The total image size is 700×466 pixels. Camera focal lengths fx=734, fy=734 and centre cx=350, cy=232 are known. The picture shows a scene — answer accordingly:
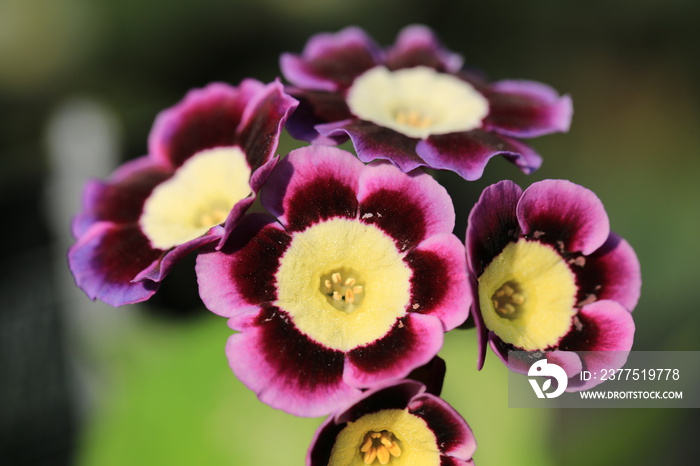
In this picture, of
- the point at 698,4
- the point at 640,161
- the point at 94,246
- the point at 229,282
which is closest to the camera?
the point at 229,282

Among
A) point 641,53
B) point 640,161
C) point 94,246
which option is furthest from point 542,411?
point 641,53

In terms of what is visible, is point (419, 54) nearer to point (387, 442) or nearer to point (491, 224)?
point (491, 224)

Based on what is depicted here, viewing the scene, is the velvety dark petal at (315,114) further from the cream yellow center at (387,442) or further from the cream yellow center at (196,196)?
the cream yellow center at (387,442)

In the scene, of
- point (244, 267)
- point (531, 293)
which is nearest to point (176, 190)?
point (244, 267)

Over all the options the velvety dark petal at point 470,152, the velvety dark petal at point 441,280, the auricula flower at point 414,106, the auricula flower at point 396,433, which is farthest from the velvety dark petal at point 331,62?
the auricula flower at point 396,433

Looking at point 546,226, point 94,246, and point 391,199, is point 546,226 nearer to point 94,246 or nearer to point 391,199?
point 391,199

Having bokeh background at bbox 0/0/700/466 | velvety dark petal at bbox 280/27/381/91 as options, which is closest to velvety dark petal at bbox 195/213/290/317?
velvety dark petal at bbox 280/27/381/91

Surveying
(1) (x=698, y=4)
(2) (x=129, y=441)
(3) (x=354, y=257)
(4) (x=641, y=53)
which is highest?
(3) (x=354, y=257)
